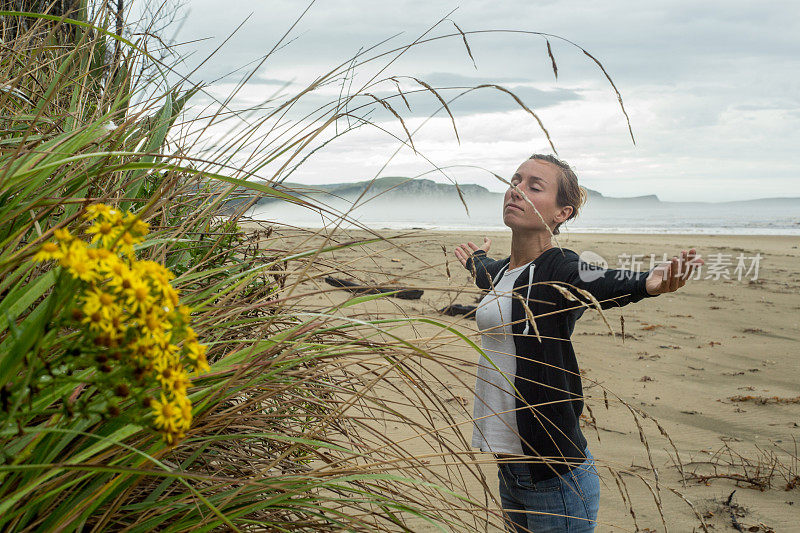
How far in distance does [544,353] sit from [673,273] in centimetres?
61

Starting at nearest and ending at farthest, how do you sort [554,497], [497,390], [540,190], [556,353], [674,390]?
[554,497], [556,353], [497,390], [540,190], [674,390]

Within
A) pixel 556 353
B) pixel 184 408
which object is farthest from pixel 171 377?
pixel 556 353

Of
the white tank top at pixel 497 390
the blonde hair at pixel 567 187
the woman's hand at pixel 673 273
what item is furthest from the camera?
Result: the blonde hair at pixel 567 187

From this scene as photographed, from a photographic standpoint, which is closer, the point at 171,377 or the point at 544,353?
the point at 171,377

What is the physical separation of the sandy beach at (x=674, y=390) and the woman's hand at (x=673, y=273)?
462mm

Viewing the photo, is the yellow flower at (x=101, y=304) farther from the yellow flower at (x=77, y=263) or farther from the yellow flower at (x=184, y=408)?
the yellow flower at (x=184, y=408)

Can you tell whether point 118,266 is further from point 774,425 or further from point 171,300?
point 774,425

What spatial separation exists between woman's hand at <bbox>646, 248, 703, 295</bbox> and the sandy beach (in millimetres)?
Answer: 462

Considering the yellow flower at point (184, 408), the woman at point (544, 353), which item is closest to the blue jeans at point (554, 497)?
the woman at point (544, 353)

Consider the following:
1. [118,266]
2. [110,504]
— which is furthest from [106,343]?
[110,504]

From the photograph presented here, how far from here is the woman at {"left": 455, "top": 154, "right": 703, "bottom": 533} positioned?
7.82ft

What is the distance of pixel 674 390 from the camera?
232 inches

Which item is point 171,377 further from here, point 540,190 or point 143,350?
point 540,190

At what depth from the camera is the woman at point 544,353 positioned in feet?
7.82
